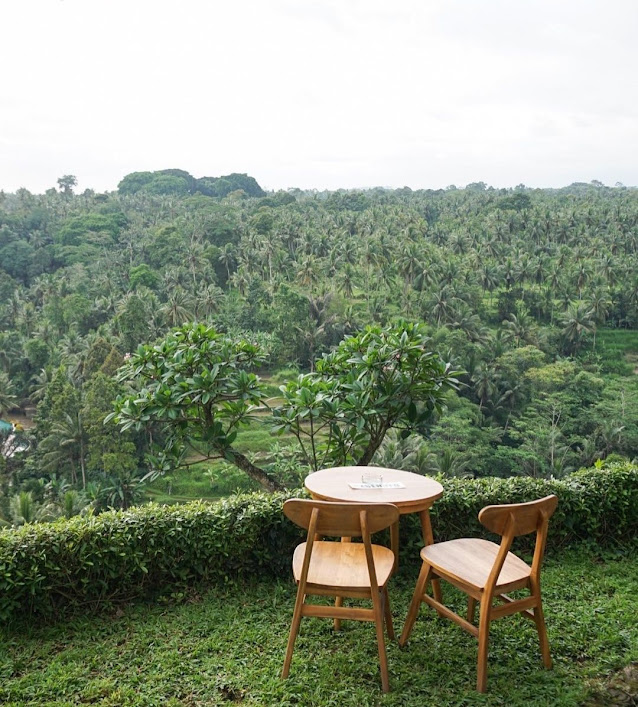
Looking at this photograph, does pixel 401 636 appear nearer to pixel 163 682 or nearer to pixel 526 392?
pixel 163 682

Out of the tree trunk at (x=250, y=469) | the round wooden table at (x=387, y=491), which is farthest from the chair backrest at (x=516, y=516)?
the tree trunk at (x=250, y=469)

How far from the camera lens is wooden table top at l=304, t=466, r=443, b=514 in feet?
10.3

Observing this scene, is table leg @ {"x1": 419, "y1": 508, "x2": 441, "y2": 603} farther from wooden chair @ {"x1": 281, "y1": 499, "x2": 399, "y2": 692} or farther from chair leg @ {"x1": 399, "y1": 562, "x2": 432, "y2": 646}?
wooden chair @ {"x1": 281, "y1": 499, "x2": 399, "y2": 692}

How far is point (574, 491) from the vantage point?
14.7 feet

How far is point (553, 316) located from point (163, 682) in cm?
4379

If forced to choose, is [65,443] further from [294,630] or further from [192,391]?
[294,630]

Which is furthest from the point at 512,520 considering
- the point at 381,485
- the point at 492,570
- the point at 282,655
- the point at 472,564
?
the point at 282,655

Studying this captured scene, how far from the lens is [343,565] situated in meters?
3.00

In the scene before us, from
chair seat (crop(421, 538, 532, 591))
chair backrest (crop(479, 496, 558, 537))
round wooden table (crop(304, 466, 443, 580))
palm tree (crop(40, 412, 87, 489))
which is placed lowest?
palm tree (crop(40, 412, 87, 489))

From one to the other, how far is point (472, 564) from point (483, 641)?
1.09 feet

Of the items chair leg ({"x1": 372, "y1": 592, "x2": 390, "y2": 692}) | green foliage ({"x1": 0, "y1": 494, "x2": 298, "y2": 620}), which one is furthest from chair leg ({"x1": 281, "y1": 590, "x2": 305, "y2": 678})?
green foliage ({"x1": 0, "y1": 494, "x2": 298, "y2": 620})

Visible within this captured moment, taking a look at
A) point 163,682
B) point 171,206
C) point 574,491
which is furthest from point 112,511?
point 171,206

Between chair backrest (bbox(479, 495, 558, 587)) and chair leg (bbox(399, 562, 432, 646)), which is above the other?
chair backrest (bbox(479, 495, 558, 587))

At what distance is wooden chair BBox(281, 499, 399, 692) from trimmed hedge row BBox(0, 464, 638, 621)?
3.18 feet
